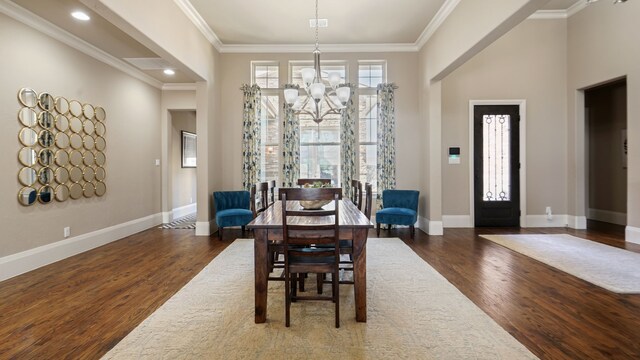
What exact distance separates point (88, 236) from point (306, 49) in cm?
498

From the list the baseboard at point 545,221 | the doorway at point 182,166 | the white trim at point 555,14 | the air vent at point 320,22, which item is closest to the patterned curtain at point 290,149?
the air vent at point 320,22

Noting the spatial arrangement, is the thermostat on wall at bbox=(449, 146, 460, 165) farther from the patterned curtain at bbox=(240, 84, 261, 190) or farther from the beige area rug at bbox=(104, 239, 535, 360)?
the patterned curtain at bbox=(240, 84, 261, 190)

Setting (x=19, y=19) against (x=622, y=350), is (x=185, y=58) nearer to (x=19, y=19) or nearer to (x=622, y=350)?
(x=19, y=19)

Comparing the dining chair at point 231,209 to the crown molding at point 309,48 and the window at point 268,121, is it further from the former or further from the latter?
the crown molding at point 309,48

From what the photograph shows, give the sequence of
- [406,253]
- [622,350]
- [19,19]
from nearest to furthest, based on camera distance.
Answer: [622,350]
[19,19]
[406,253]

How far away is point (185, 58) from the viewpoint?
441 cm

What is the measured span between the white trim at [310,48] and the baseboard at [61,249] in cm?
389

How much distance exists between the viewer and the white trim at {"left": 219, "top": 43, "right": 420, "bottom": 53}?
233 inches

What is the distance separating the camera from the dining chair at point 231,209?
5184 millimetres

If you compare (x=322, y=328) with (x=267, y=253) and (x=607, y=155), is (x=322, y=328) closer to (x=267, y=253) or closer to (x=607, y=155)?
(x=267, y=253)

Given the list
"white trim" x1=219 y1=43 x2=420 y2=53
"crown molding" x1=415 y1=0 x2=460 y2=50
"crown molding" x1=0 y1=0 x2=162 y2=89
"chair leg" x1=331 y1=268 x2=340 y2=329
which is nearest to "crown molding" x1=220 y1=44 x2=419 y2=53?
"white trim" x1=219 y1=43 x2=420 y2=53

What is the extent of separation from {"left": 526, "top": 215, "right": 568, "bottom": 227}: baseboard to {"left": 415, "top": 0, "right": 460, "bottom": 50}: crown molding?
4.06 m

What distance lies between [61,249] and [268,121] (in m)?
3.90

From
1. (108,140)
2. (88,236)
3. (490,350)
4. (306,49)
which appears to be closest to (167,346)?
(490,350)
